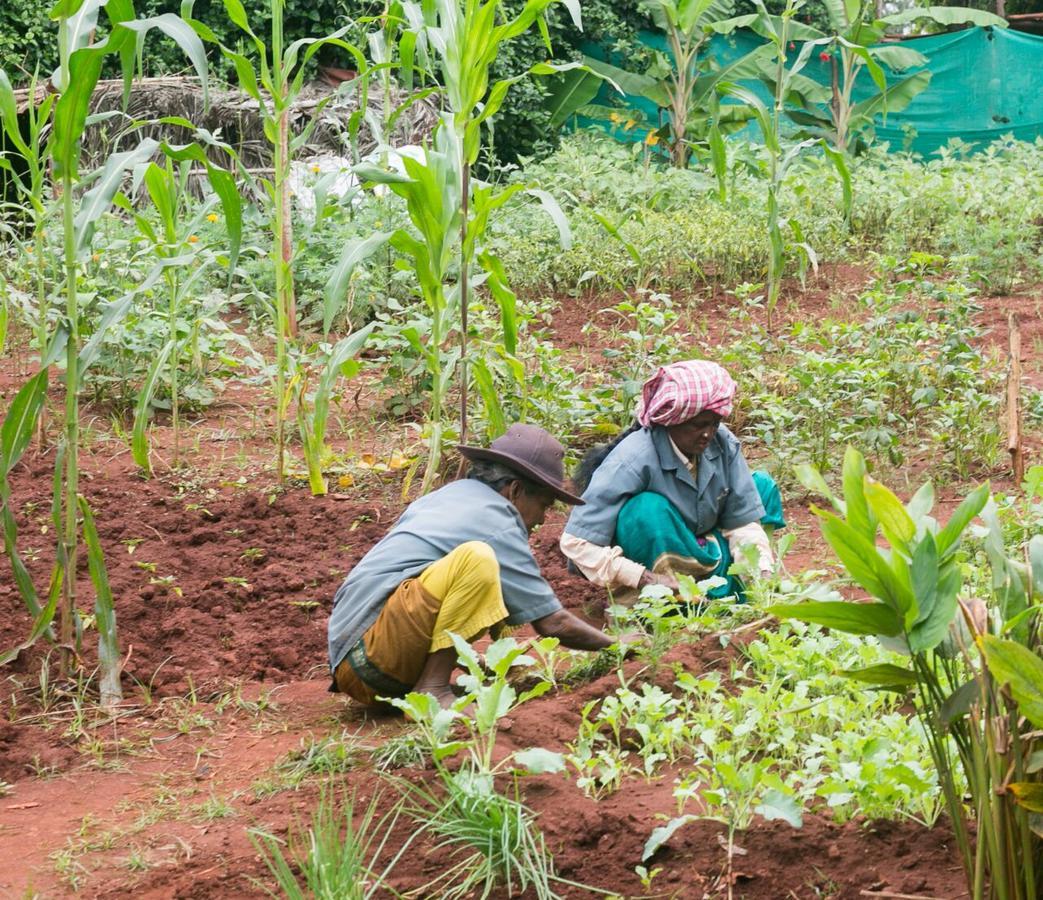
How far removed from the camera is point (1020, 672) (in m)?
1.82

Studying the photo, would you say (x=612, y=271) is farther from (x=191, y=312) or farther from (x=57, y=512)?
(x=57, y=512)

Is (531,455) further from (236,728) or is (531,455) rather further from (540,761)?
(540,761)

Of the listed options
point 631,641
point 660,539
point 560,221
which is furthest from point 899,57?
point 631,641

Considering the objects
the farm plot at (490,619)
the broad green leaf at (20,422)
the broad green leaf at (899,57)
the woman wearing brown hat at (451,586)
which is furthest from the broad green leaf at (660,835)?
the broad green leaf at (899,57)

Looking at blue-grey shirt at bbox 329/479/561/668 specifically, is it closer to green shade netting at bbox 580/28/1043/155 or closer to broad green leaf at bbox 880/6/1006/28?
broad green leaf at bbox 880/6/1006/28

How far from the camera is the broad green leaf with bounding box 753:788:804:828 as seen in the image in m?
2.46

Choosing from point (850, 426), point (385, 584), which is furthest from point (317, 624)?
point (850, 426)

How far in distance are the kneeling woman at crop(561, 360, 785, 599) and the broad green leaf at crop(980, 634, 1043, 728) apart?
2.75m

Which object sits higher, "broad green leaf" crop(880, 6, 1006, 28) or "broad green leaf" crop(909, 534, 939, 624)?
"broad green leaf" crop(880, 6, 1006, 28)

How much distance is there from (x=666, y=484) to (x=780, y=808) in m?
2.33

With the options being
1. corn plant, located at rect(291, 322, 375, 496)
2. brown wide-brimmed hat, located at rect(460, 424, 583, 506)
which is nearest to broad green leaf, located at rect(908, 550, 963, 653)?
brown wide-brimmed hat, located at rect(460, 424, 583, 506)

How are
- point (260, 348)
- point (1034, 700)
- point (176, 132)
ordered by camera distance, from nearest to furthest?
point (1034, 700) < point (260, 348) < point (176, 132)

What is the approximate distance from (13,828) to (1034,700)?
8.29ft

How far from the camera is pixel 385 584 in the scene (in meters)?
3.84
